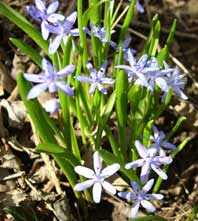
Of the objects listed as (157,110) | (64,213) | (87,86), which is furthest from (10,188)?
(157,110)

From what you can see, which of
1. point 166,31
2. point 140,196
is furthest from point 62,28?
point 166,31

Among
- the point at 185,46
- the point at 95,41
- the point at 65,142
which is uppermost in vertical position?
the point at 95,41

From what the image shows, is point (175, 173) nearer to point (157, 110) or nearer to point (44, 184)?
point (157, 110)

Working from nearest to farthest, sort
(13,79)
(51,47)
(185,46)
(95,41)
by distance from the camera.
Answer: (51,47), (95,41), (13,79), (185,46)

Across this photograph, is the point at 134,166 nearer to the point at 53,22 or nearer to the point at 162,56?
the point at 162,56

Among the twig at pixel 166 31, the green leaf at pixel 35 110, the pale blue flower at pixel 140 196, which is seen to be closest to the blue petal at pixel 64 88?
the green leaf at pixel 35 110

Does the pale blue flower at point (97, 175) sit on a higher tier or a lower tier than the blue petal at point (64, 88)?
lower

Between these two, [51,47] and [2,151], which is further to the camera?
[2,151]

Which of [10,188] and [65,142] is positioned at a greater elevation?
[65,142]

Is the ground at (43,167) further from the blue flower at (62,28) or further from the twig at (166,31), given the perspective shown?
the blue flower at (62,28)
